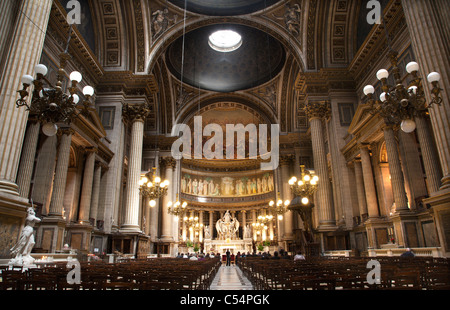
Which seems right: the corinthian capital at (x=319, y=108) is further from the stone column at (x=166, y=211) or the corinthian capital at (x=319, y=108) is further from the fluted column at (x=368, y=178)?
the stone column at (x=166, y=211)

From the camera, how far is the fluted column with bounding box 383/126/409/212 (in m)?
10.9

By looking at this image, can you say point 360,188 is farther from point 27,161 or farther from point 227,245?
point 227,245

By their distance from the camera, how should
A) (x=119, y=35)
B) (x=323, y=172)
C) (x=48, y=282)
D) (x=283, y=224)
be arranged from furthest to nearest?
(x=283, y=224), (x=119, y=35), (x=323, y=172), (x=48, y=282)

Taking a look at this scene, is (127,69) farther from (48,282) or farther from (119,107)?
(48,282)

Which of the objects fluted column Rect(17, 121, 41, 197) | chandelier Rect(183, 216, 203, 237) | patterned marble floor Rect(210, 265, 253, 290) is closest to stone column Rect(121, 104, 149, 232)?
fluted column Rect(17, 121, 41, 197)

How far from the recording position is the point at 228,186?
105 feet

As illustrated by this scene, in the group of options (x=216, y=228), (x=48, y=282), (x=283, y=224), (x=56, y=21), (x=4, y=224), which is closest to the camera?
(x=48, y=282)

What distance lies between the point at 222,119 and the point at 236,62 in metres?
6.53

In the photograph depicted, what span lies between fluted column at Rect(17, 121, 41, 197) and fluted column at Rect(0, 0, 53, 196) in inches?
120

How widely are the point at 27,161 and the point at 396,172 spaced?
12864mm

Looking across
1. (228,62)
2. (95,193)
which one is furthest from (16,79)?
(228,62)

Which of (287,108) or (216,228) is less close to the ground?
(287,108)

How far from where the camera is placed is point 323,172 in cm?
1557

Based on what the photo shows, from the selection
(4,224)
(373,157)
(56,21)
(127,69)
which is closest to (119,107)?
(127,69)
